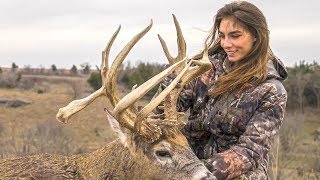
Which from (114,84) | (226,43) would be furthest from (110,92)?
(226,43)

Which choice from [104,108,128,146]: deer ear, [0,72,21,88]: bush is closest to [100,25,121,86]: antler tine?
[104,108,128,146]: deer ear

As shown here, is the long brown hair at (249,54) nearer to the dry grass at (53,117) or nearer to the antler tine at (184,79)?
the antler tine at (184,79)

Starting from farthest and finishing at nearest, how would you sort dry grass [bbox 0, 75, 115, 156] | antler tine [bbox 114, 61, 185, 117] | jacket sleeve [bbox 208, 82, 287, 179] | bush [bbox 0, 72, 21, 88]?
bush [bbox 0, 72, 21, 88], dry grass [bbox 0, 75, 115, 156], jacket sleeve [bbox 208, 82, 287, 179], antler tine [bbox 114, 61, 185, 117]

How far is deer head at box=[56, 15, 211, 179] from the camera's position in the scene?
19.2ft

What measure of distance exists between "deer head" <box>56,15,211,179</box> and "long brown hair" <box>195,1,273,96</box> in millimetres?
327

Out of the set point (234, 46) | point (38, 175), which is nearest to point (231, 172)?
point (234, 46)

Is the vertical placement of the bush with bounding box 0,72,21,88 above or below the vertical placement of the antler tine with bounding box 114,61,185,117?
below

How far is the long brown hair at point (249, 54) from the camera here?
6.40 metres

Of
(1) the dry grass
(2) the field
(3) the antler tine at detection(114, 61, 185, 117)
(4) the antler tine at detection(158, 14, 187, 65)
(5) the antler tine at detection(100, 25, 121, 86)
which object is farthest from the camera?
(1) the dry grass

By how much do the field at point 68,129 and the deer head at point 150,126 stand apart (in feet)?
70.3

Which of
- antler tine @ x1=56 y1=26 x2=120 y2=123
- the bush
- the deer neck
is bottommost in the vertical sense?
the bush

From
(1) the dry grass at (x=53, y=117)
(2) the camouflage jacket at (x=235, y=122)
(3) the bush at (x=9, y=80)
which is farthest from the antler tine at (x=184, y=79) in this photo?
(3) the bush at (x=9, y=80)

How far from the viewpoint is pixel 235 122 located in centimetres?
643

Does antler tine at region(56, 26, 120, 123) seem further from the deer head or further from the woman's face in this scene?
the woman's face
